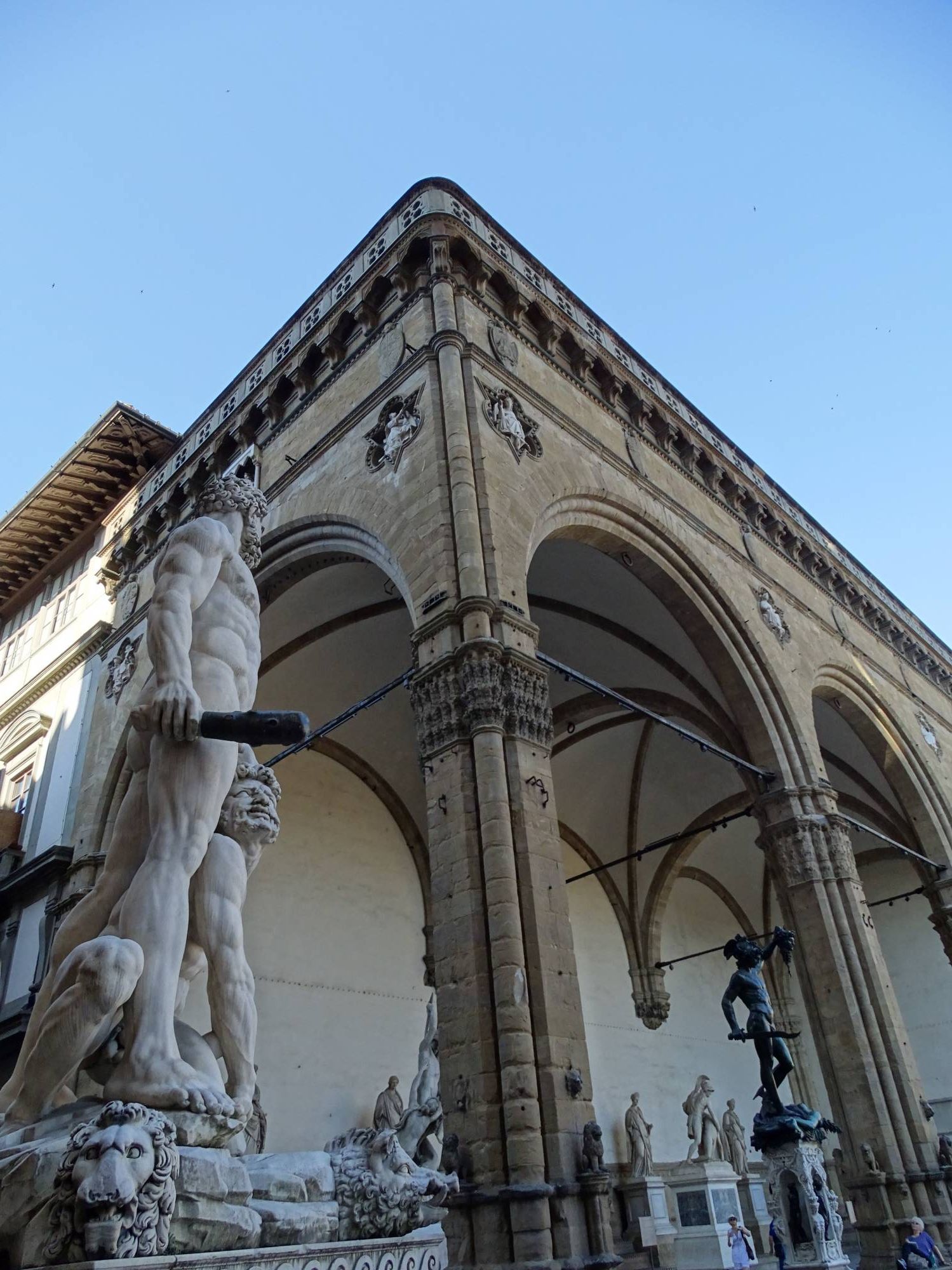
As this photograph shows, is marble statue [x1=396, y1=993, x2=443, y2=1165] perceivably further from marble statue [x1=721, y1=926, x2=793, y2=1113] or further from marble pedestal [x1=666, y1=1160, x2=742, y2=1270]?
marble pedestal [x1=666, y1=1160, x2=742, y2=1270]

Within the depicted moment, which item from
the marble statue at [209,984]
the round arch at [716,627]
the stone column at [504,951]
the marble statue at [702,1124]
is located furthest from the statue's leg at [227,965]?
the marble statue at [702,1124]

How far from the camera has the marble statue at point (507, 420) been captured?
884cm

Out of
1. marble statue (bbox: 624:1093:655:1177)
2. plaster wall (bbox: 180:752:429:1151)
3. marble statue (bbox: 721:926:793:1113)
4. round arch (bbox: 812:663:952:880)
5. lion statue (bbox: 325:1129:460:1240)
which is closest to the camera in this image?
lion statue (bbox: 325:1129:460:1240)

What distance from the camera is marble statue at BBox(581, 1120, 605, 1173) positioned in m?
5.38

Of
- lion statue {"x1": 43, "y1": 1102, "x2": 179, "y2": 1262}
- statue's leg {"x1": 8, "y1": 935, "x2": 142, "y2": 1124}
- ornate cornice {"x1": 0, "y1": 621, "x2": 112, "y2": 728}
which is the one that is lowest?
lion statue {"x1": 43, "y1": 1102, "x2": 179, "y2": 1262}

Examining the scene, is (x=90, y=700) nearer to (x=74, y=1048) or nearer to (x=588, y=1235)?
(x=588, y=1235)

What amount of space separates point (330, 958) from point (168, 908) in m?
10.6

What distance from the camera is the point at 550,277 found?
11.5 m

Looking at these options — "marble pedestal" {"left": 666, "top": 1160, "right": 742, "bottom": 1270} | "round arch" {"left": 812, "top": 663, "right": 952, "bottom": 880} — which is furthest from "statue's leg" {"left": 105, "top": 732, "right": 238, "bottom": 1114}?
"round arch" {"left": 812, "top": 663, "right": 952, "bottom": 880}

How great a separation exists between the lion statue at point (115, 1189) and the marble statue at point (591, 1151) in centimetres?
393

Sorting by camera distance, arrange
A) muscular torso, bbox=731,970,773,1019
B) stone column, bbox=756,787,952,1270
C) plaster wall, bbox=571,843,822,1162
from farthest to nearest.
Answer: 1. plaster wall, bbox=571,843,822,1162
2. stone column, bbox=756,787,952,1270
3. muscular torso, bbox=731,970,773,1019

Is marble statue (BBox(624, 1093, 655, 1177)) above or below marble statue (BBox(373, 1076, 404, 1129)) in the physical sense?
below

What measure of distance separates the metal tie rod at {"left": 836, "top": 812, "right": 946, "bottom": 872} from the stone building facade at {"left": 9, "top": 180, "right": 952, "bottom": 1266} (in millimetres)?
106

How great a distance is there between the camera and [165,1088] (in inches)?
93.7
